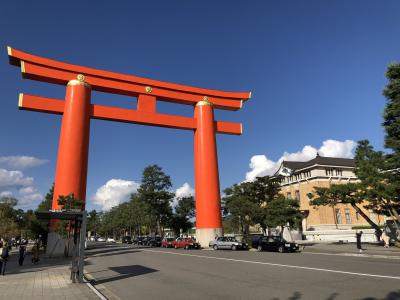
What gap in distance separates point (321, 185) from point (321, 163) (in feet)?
12.7

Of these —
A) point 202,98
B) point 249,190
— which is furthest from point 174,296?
point 249,190

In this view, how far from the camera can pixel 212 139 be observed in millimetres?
36812

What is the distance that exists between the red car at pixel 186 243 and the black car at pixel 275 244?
7.15m

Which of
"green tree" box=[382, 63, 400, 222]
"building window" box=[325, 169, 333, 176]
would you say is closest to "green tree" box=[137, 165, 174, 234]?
"building window" box=[325, 169, 333, 176]

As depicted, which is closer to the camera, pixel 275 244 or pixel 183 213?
pixel 275 244

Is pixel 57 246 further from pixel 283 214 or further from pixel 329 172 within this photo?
pixel 329 172

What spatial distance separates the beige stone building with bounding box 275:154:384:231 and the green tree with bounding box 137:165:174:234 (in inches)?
844

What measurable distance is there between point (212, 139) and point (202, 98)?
15.1ft

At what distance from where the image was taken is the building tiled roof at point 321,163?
191 ft

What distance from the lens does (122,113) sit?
1286 inches

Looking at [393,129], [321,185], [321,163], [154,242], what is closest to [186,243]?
[154,242]

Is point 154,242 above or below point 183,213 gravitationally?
below

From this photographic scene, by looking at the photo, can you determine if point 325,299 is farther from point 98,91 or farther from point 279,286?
point 98,91

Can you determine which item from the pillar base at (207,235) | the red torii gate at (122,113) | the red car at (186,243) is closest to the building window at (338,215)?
the red torii gate at (122,113)
